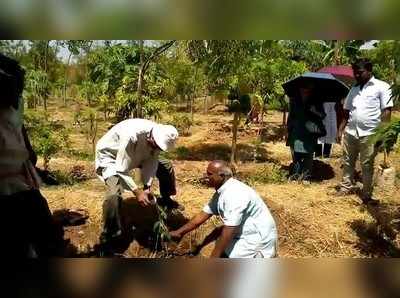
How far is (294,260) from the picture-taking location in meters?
0.89

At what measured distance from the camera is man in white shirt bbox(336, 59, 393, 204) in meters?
3.99

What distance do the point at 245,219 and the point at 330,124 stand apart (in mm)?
3397

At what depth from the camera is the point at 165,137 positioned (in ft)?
9.25

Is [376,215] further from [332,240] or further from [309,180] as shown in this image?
[309,180]

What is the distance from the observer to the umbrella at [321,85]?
5.20 m

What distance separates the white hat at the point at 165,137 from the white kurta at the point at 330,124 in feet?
10.3

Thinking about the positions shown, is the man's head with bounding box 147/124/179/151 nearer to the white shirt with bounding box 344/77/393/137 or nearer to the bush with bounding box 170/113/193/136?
the white shirt with bounding box 344/77/393/137

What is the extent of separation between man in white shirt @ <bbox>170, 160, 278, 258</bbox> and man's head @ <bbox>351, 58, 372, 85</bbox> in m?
2.02

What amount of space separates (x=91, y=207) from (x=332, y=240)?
1925 mm

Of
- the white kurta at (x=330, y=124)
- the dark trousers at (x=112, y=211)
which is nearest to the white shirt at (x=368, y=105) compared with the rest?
the white kurta at (x=330, y=124)

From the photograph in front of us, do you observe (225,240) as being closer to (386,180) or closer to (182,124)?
(386,180)

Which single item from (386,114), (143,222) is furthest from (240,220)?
(386,114)

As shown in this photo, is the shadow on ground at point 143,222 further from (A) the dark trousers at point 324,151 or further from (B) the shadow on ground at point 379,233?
(A) the dark trousers at point 324,151
